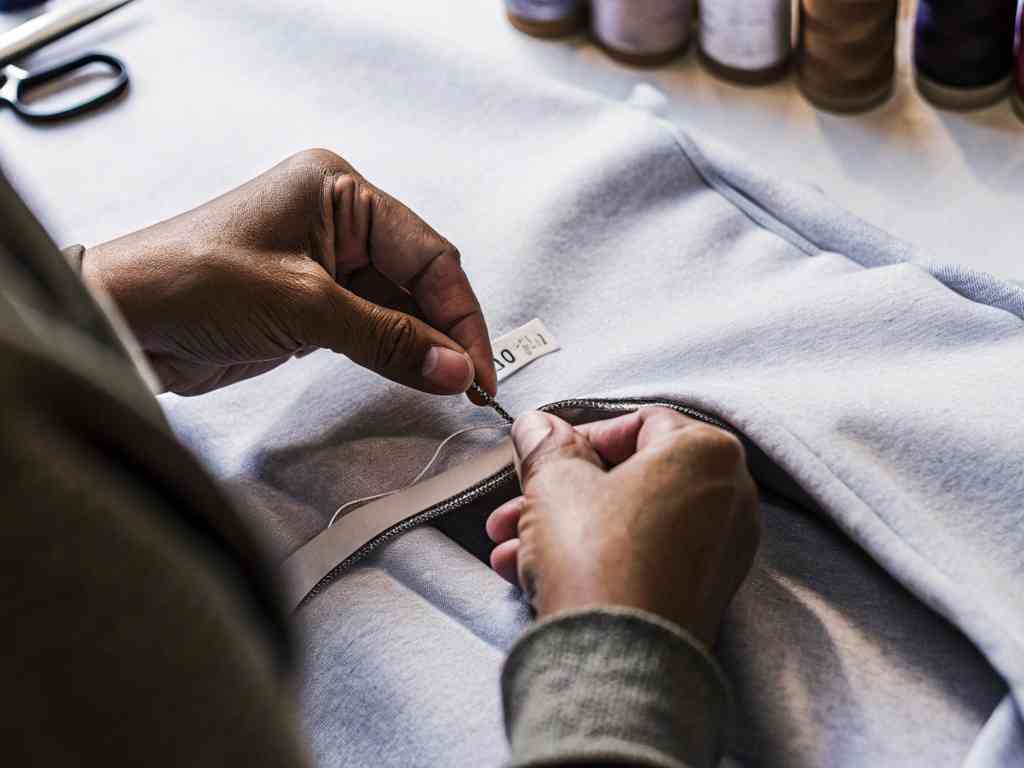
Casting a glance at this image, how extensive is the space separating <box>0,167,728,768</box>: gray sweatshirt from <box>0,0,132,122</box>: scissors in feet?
2.10

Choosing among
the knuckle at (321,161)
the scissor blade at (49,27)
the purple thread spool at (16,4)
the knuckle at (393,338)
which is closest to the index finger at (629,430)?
the knuckle at (393,338)

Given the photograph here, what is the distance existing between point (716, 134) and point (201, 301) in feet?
1.46

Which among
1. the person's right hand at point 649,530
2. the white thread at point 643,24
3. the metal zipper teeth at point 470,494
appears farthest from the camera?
the white thread at point 643,24

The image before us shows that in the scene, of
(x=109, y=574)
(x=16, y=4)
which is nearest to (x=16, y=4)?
(x=16, y=4)

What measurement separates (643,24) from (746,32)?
8cm

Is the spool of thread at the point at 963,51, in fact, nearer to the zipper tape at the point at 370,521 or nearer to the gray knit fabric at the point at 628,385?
the gray knit fabric at the point at 628,385

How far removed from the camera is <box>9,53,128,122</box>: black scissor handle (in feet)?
2.88

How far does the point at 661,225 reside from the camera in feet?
2.25

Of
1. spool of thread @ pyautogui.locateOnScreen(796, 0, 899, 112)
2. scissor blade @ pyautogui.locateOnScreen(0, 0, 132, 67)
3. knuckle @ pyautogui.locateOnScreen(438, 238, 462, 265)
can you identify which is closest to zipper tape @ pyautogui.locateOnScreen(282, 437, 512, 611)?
knuckle @ pyautogui.locateOnScreen(438, 238, 462, 265)

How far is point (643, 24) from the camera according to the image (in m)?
0.90

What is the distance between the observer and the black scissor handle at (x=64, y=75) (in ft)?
2.88

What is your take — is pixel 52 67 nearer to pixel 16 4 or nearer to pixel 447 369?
pixel 16 4

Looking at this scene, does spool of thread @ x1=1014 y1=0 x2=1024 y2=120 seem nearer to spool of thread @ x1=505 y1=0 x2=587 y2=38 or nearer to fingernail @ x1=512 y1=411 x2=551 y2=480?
spool of thread @ x1=505 y1=0 x2=587 y2=38

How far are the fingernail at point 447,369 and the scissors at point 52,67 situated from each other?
44 cm
